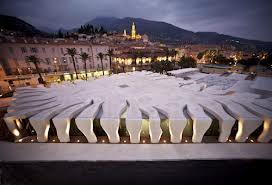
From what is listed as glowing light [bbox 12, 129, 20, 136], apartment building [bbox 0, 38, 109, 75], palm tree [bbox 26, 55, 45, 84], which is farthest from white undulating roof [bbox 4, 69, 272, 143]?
apartment building [bbox 0, 38, 109, 75]

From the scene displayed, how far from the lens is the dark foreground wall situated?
1259cm

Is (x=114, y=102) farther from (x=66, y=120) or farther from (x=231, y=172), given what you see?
(x=231, y=172)

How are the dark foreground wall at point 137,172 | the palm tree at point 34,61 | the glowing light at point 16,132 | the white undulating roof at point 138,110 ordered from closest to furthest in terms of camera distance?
the dark foreground wall at point 137,172
the white undulating roof at point 138,110
the glowing light at point 16,132
the palm tree at point 34,61

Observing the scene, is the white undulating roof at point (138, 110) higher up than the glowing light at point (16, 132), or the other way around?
the white undulating roof at point (138, 110)

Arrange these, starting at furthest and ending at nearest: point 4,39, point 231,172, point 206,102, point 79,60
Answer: point 79,60, point 4,39, point 206,102, point 231,172

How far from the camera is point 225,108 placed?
17.4 meters

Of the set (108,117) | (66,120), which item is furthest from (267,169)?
(66,120)

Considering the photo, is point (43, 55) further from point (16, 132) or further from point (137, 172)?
point (137, 172)

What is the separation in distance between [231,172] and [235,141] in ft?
14.8

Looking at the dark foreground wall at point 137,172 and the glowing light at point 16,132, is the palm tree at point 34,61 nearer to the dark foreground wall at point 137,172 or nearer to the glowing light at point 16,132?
the glowing light at point 16,132

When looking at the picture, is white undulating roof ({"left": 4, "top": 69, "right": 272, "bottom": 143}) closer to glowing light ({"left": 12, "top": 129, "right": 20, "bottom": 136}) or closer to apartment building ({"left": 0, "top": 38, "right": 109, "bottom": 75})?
glowing light ({"left": 12, "top": 129, "right": 20, "bottom": 136})

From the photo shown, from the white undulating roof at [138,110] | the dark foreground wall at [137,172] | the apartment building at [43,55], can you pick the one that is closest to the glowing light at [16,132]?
the white undulating roof at [138,110]

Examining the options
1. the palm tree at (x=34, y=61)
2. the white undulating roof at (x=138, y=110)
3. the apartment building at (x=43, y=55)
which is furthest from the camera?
the apartment building at (x=43, y=55)

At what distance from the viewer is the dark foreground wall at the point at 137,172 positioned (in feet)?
41.3
